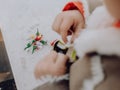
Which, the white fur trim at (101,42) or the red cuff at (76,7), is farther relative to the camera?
the red cuff at (76,7)

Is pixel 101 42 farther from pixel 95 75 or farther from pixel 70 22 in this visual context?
pixel 70 22

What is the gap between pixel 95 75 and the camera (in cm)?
39

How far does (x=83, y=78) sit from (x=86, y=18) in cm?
17

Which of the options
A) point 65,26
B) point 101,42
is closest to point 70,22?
point 65,26

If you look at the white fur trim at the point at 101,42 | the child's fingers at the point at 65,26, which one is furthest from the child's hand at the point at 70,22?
the white fur trim at the point at 101,42

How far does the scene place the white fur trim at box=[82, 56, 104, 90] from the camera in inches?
15.3

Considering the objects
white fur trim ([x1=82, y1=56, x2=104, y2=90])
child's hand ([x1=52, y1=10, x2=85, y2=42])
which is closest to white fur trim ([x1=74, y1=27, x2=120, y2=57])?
white fur trim ([x1=82, y1=56, x2=104, y2=90])

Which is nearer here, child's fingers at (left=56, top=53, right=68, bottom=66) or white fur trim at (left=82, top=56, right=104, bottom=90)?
white fur trim at (left=82, top=56, right=104, bottom=90)


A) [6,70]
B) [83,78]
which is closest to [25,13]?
[6,70]

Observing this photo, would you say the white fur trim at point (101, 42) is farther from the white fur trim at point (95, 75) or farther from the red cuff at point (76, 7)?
the red cuff at point (76, 7)

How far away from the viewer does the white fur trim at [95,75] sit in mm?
388

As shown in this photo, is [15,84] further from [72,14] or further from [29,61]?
[72,14]

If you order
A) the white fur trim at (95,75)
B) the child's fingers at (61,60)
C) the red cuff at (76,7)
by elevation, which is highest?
the red cuff at (76,7)

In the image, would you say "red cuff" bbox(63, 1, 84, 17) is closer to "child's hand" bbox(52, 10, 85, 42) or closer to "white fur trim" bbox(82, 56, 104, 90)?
"child's hand" bbox(52, 10, 85, 42)
